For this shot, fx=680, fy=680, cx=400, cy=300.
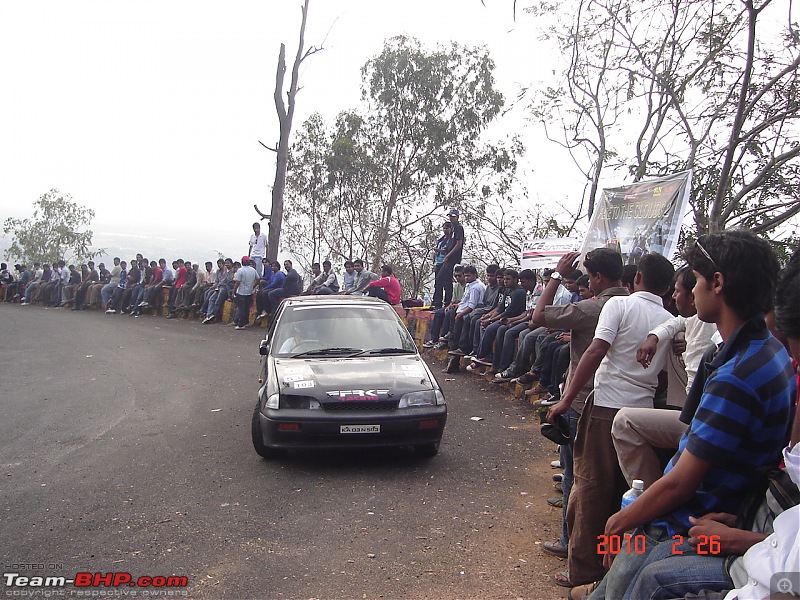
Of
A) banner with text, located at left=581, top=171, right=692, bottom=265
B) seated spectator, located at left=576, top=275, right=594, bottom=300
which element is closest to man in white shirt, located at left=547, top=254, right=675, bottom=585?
banner with text, located at left=581, top=171, right=692, bottom=265

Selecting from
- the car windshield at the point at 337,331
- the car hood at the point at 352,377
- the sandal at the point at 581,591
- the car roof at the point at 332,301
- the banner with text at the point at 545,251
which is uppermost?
the banner with text at the point at 545,251

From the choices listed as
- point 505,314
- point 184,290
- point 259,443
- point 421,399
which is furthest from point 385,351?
point 184,290

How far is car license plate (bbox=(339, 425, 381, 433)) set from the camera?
21.4ft

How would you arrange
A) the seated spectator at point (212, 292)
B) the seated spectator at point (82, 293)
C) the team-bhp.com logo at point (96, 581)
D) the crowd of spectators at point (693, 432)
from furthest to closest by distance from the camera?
the seated spectator at point (82, 293) < the seated spectator at point (212, 292) < the team-bhp.com logo at point (96, 581) < the crowd of spectators at point (693, 432)

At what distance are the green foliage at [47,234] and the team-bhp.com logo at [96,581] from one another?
54.0 meters

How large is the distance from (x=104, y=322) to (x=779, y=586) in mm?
22324

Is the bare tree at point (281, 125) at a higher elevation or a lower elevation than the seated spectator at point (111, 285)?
higher

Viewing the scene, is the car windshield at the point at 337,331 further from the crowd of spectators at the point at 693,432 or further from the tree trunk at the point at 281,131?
the tree trunk at the point at 281,131

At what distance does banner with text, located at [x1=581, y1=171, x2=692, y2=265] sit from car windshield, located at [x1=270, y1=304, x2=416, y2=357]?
2982 mm

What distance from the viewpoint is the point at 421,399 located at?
22.6 feet

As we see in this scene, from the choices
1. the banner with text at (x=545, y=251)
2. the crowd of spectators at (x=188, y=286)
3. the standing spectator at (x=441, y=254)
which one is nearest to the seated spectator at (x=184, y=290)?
the crowd of spectators at (x=188, y=286)

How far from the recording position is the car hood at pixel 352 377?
671cm

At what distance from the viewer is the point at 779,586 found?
1899 mm

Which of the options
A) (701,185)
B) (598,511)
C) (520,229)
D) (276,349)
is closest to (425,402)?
(276,349)
